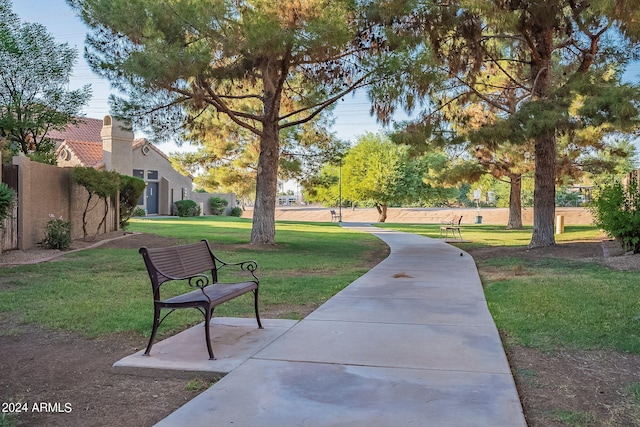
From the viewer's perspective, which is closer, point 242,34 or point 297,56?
point 242,34

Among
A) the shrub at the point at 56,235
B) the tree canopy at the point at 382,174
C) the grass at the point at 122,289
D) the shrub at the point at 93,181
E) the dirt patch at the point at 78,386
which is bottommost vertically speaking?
the dirt patch at the point at 78,386

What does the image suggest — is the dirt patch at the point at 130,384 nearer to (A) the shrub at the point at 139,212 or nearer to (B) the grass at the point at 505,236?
(B) the grass at the point at 505,236

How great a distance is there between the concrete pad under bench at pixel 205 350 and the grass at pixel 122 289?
21.0 inches

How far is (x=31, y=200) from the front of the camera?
46.9ft

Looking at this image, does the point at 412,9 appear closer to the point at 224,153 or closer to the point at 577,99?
the point at 577,99

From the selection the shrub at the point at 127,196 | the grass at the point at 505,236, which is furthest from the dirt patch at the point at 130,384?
the shrub at the point at 127,196

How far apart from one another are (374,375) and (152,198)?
40.9m

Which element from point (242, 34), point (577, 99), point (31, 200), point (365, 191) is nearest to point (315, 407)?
point (242, 34)

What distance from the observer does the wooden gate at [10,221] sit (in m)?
13.0

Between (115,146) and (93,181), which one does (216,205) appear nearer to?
(115,146)

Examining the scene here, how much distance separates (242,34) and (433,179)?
1949cm

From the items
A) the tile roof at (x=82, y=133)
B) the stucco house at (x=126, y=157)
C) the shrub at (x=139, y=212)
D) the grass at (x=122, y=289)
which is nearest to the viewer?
the grass at (x=122, y=289)

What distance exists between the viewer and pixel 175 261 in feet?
19.4

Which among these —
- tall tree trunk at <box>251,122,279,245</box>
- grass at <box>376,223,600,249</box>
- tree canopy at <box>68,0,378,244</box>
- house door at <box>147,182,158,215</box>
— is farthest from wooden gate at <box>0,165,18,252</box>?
house door at <box>147,182,158,215</box>
